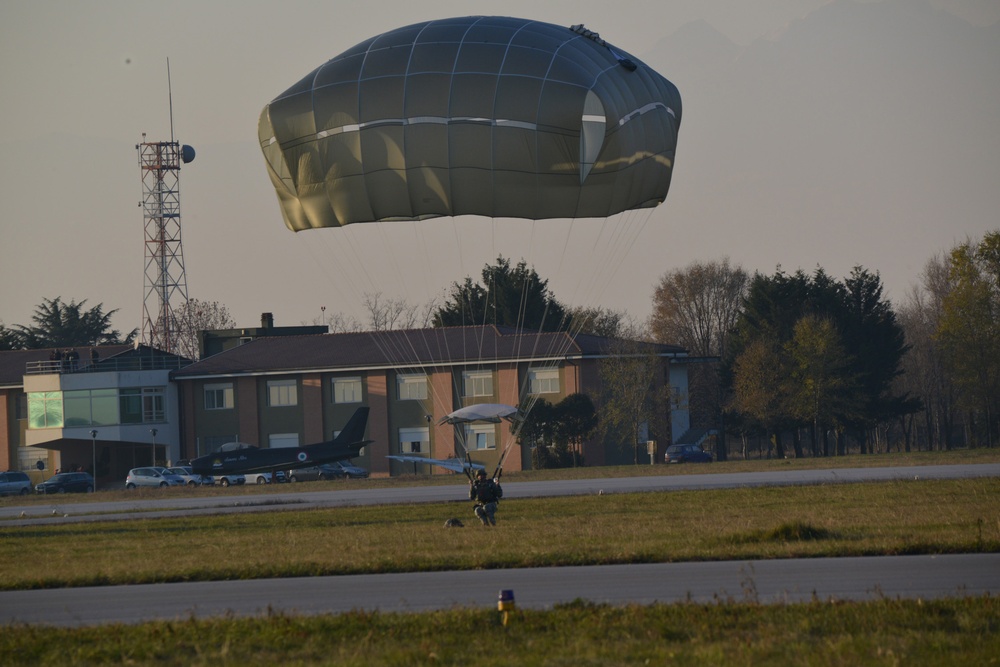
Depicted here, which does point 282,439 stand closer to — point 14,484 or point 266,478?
point 266,478

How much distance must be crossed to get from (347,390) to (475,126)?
4319 cm

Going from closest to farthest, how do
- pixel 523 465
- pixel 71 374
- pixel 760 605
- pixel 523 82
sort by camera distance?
pixel 760 605, pixel 523 82, pixel 523 465, pixel 71 374

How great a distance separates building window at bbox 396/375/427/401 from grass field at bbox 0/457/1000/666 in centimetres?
3222

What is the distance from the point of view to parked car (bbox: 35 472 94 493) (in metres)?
54.9

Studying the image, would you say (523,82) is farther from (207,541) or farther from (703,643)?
(703,643)

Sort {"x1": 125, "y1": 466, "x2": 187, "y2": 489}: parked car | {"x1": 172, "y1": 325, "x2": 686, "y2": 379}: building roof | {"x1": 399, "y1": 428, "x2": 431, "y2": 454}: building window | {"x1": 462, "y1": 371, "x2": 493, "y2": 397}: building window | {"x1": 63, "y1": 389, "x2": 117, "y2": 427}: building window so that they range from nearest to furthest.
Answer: {"x1": 125, "y1": 466, "x2": 187, "y2": 489}: parked car < {"x1": 172, "y1": 325, "x2": 686, "y2": 379}: building roof < {"x1": 462, "y1": 371, "x2": 493, "y2": 397}: building window < {"x1": 399, "y1": 428, "x2": 431, "y2": 454}: building window < {"x1": 63, "y1": 389, "x2": 117, "y2": 427}: building window

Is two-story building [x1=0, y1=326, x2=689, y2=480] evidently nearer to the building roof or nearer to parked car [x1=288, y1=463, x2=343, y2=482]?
the building roof

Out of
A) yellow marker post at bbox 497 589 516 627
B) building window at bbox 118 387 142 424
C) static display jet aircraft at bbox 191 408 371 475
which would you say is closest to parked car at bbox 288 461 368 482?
static display jet aircraft at bbox 191 408 371 475

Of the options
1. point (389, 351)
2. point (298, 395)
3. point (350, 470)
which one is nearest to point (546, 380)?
point (389, 351)

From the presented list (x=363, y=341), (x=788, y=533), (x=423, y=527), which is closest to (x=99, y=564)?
(x=423, y=527)

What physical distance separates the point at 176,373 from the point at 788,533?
53402mm

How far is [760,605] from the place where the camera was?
11266mm

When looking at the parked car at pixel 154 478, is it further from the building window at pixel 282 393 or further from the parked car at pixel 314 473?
the building window at pixel 282 393

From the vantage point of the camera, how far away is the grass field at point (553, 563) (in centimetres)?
976
